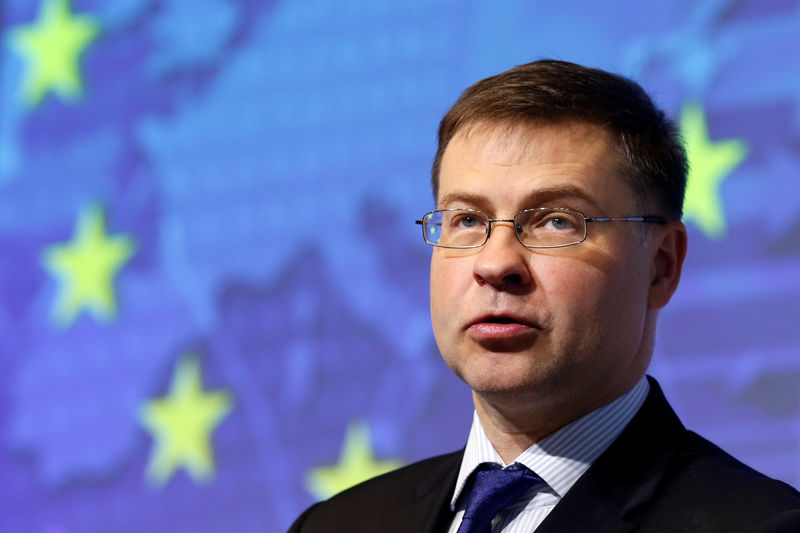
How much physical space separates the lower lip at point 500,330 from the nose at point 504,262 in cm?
5

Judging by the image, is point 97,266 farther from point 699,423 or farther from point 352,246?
point 699,423

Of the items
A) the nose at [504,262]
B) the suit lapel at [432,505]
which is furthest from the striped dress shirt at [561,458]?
the nose at [504,262]

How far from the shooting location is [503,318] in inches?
59.9

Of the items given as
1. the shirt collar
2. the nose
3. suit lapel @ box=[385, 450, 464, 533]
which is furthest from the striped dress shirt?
the nose

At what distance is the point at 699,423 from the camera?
2.41 metres

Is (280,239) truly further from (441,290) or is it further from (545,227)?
(545,227)

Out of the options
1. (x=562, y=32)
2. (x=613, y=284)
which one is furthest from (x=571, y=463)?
(x=562, y=32)

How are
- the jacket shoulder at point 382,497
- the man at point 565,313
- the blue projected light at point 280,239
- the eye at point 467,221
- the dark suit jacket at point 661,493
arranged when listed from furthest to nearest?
1. the blue projected light at point 280,239
2. the jacket shoulder at point 382,497
3. the eye at point 467,221
4. the man at point 565,313
5. the dark suit jacket at point 661,493

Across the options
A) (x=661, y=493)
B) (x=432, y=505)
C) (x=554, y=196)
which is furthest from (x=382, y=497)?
(x=554, y=196)

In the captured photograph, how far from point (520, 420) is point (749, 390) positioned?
1.03 metres

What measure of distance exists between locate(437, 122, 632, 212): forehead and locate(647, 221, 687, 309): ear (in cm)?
11

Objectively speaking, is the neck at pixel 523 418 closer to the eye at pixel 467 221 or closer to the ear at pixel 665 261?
the ear at pixel 665 261

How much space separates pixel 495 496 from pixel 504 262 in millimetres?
358

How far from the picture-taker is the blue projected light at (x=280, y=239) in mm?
2434
